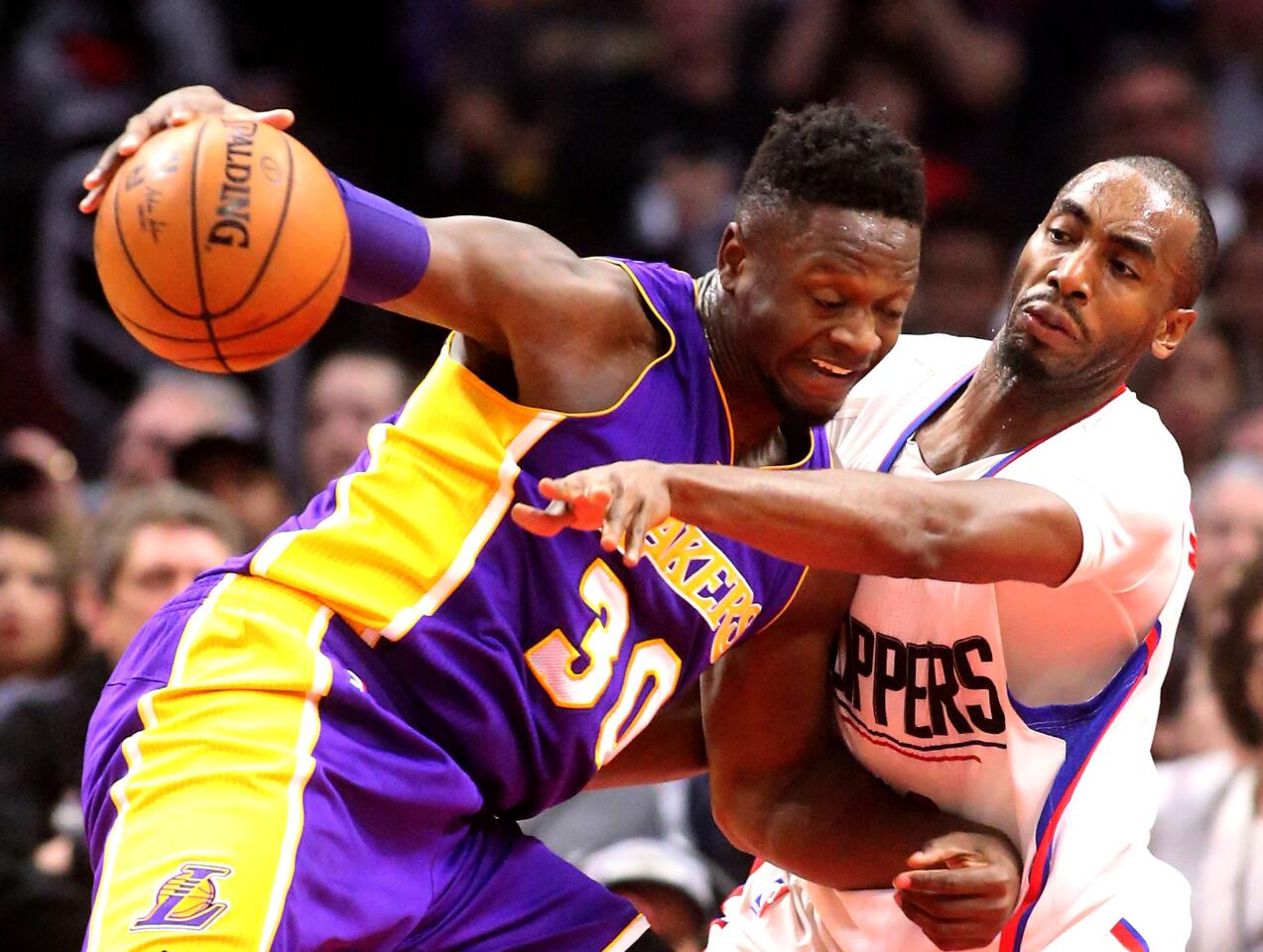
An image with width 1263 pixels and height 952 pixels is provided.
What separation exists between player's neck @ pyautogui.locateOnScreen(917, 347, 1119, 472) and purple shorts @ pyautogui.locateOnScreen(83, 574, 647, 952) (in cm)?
128

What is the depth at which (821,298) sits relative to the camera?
364 cm

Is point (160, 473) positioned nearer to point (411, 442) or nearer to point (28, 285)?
point (28, 285)

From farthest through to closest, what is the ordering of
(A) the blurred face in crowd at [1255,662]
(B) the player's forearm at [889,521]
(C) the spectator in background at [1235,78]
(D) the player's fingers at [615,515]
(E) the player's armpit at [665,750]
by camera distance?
(C) the spectator in background at [1235,78] < (A) the blurred face in crowd at [1255,662] < (E) the player's armpit at [665,750] < (B) the player's forearm at [889,521] < (D) the player's fingers at [615,515]

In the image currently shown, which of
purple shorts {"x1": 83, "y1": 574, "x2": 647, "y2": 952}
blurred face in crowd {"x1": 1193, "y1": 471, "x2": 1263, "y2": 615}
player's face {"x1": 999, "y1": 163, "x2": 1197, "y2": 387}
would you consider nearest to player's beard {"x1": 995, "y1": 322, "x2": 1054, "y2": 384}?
player's face {"x1": 999, "y1": 163, "x2": 1197, "y2": 387}

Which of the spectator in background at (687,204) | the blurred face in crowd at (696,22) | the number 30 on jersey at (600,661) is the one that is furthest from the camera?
the blurred face in crowd at (696,22)

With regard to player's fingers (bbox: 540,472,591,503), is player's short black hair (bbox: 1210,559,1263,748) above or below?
below

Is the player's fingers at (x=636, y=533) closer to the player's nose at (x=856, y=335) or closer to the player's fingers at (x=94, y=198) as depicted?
the player's nose at (x=856, y=335)

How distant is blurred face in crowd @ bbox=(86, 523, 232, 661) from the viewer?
605cm

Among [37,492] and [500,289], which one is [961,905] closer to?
[500,289]

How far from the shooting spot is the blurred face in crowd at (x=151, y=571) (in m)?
6.05

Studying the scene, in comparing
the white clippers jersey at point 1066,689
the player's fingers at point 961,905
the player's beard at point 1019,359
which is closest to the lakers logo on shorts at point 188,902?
the player's fingers at point 961,905

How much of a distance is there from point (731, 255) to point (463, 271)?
618 mm

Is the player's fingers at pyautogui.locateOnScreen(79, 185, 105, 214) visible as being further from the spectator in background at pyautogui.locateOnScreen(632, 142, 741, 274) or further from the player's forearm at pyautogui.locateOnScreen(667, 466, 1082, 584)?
A: the spectator in background at pyautogui.locateOnScreen(632, 142, 741, 274)

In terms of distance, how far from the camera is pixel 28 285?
373 inches
